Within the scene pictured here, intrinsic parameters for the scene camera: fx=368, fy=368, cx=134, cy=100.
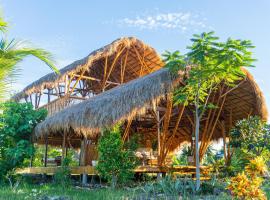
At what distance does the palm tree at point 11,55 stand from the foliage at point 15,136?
5.98 meters

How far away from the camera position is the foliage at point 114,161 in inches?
299

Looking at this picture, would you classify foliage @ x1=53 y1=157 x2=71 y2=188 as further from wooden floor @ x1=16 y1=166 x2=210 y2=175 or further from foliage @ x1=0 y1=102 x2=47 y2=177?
foliage @ x1=0 y1=102 x2=47 y2=177

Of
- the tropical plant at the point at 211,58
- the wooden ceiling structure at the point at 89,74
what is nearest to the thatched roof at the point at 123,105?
the tropical plant at the point at 211,58

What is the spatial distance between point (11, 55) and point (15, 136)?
276 inches

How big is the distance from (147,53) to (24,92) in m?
4.99

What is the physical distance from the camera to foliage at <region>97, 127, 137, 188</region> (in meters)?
7.58

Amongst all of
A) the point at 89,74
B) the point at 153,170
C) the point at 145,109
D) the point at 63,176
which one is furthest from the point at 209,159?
the point at 145,109

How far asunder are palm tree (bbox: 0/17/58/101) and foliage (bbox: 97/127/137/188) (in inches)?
177

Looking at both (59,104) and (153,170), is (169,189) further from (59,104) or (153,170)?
(59,104)

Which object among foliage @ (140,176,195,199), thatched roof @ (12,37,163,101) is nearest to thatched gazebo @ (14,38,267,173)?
thatched roof @ (12,37,163,101)

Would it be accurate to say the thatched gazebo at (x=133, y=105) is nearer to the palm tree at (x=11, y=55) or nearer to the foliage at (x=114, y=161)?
the foliage at (x=114, y=161)

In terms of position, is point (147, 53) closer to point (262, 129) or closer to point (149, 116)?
point (149, 116)

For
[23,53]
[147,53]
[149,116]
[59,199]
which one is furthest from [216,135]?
[23,53]

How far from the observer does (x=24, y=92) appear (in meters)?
14.2
